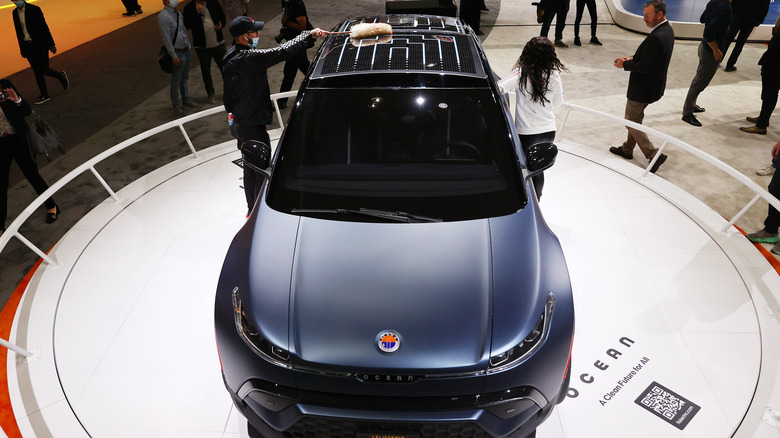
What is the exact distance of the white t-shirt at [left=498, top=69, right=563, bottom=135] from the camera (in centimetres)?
→ 378

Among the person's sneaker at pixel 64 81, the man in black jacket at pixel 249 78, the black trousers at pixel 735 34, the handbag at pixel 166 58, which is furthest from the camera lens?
the person's sneaker at pixel 64 81

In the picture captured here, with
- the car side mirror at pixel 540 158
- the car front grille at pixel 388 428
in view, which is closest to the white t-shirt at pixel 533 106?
the car side mirror at pixel 540 158

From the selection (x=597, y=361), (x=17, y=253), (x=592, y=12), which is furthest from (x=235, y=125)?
(x=592, y=12)

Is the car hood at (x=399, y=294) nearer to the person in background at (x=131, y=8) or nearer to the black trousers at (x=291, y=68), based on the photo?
the black trousers at (x=291, y=68)

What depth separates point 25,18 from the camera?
266 inches

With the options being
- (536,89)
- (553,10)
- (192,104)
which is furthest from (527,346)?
(553,10)

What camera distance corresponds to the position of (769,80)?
561 centimetres

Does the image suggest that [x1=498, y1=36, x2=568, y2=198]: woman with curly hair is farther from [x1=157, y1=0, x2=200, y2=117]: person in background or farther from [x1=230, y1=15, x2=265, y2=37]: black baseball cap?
[x1=157, y1=0, x2=200, y2=117]: person in background

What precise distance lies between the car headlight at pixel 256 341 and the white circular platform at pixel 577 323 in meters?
0.84

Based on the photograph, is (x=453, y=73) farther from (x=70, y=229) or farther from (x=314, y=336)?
(x=70, y=229)

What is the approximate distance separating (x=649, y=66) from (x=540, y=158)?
263 centimetres

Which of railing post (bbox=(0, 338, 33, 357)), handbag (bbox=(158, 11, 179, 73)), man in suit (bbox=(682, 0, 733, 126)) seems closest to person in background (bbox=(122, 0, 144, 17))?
handbag (bbox=(158, 11, 179, 73))

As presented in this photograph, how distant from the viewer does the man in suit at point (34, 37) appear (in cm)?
671

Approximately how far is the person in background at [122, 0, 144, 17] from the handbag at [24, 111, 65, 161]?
907 cm
